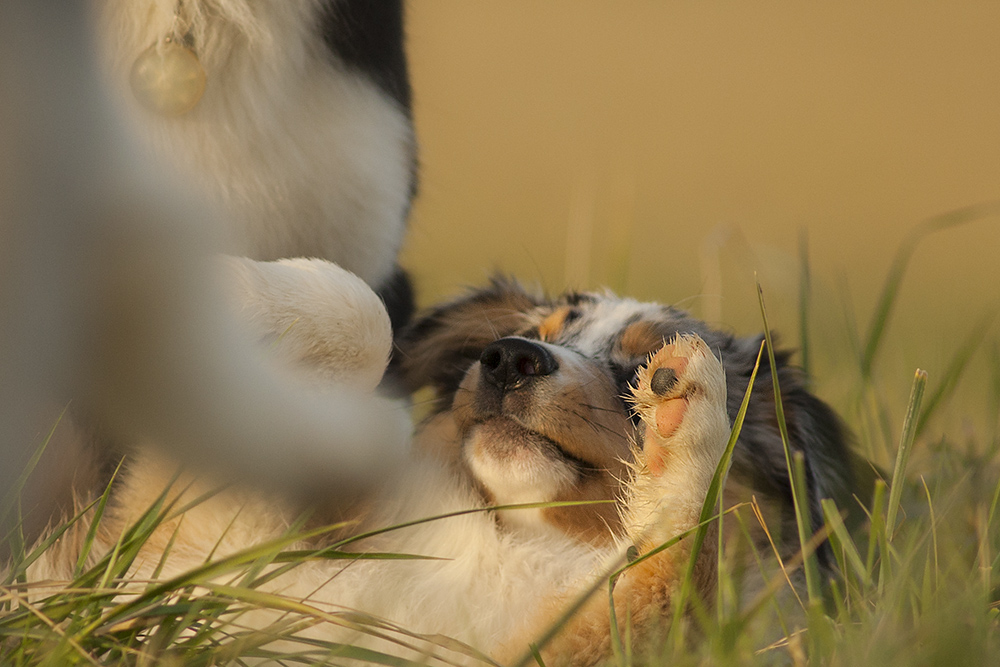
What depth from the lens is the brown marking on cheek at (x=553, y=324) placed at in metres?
2.53

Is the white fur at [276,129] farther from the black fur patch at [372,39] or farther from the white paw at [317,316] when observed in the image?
the white paw at [317,316]

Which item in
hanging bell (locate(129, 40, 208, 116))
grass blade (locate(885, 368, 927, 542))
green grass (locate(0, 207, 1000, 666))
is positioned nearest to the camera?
green grass (locate(0, 207, 1000, 666))

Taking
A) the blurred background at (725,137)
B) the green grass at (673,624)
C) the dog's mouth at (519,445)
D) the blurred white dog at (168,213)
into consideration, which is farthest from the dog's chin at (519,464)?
the blurred background at (725,137)

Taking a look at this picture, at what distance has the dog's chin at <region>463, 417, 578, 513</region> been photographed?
6.59ft

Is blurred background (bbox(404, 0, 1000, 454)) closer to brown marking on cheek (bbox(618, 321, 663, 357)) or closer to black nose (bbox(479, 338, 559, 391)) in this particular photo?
brown marking on cheek (bbox(618, 321, 663, 357))

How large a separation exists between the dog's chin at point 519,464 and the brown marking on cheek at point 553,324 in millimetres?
502

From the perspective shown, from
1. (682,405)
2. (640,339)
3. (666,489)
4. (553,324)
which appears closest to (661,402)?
(682,405)

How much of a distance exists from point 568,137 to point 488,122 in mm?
631

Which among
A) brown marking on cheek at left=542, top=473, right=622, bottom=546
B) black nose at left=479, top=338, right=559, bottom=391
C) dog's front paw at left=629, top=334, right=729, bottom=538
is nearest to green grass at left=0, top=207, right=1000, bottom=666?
dog's front paw at left=629, top=334, right=729, bottom=538

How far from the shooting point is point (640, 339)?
2361mm

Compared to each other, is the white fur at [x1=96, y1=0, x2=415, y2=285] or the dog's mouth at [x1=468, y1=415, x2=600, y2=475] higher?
the white fur at [x1=96, y1=0, x2=415, y2=285]

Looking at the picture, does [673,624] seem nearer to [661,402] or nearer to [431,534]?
[661,402]

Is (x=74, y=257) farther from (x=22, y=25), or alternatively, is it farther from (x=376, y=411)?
(x=376, y=411)

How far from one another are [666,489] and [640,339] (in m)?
0.62
